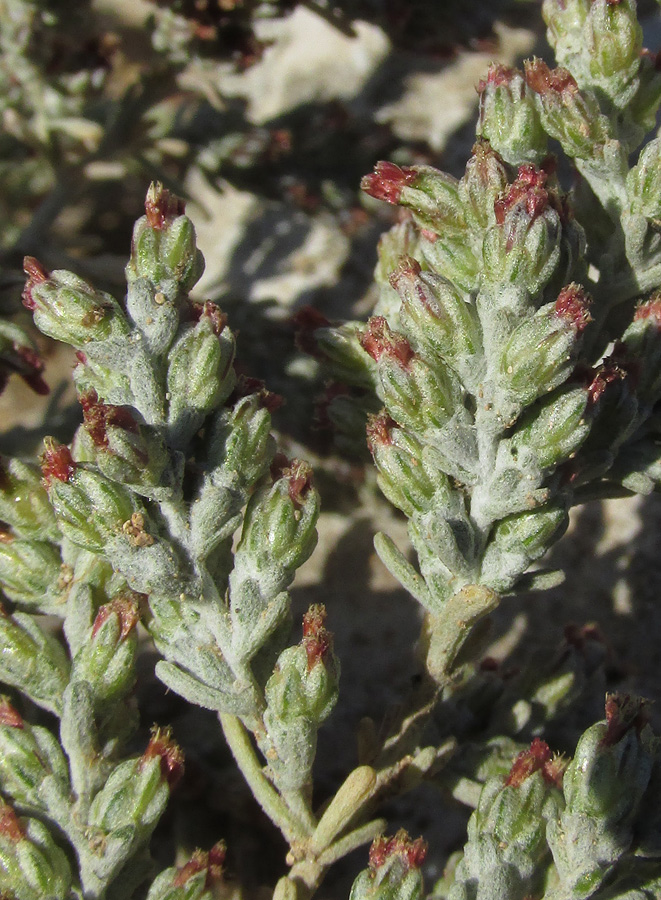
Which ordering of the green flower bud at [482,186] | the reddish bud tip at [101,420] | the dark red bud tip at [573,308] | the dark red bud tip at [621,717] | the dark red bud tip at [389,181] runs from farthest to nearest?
the dark red bud tip at [389,181]
the green flower bud at [482,186]
the dark red bud tip at [621,717]
the dark red bud tip at [573,308]
the reddish bud tip at [101,420]

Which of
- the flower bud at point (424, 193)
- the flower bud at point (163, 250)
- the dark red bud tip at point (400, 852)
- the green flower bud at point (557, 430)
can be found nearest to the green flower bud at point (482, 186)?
the flower bud at point (424, 193)

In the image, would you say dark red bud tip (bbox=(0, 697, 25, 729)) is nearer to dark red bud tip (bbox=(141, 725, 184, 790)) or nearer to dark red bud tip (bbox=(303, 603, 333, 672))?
dark red bud tip (bbox=(141, 725, 184, 790))

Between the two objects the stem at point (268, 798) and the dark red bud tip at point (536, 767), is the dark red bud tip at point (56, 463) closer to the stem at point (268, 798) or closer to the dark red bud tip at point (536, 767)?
the stem at point (268, 798)

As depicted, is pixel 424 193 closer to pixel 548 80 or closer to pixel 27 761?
pixel 548 80

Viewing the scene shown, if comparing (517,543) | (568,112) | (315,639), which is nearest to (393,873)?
(315,639)

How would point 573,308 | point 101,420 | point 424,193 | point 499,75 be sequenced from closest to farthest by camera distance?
point 101,420 → point 573,308 → point 424,193 → point 499,75
